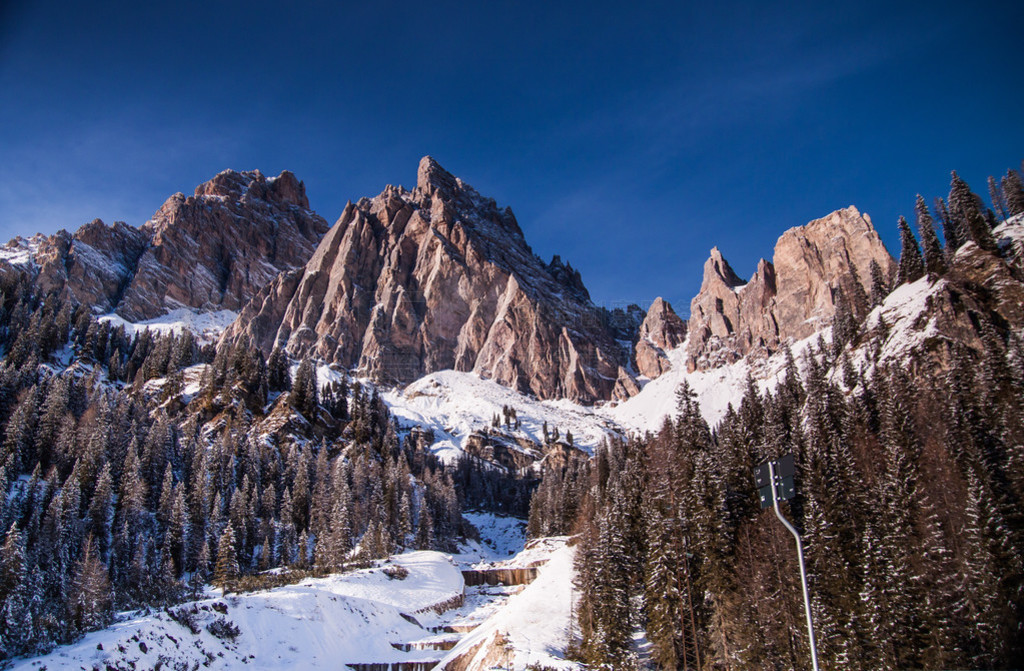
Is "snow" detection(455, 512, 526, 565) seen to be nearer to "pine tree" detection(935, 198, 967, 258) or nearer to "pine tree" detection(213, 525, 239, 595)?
"pine tree" detection(213, 525, 239, 595)

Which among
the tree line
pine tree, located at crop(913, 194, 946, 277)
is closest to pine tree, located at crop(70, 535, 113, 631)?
the tree line

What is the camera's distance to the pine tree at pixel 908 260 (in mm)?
97812

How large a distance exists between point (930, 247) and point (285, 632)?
10466 cm

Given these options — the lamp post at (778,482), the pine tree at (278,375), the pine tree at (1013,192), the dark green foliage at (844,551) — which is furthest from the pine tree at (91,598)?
the pine tree at (1013,192)

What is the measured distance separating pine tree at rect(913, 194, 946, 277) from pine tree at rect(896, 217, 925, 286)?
13.0 feet

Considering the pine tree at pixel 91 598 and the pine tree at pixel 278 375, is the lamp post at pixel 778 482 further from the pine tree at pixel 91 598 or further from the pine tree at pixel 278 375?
the pine tree at pixel 278 375

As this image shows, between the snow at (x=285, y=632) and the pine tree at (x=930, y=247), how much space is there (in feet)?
289

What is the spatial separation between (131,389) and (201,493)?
205 ft

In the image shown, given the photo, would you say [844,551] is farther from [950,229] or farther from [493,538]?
[493,538]

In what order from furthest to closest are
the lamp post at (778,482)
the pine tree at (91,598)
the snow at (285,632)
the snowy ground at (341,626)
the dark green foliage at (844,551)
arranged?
the dark green foliage at (844,551) → the pine tree at (91,598) → the snowy ground at (341,626) → the snow at (285,632) → the lamp post at (778,482)

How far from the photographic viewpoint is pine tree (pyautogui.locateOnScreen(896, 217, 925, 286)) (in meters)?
97.8

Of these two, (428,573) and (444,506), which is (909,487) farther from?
(444,506)

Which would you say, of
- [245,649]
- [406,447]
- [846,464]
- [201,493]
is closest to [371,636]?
[245,649]

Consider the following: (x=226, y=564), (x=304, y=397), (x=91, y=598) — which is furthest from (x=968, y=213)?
(x=304, y=397)
